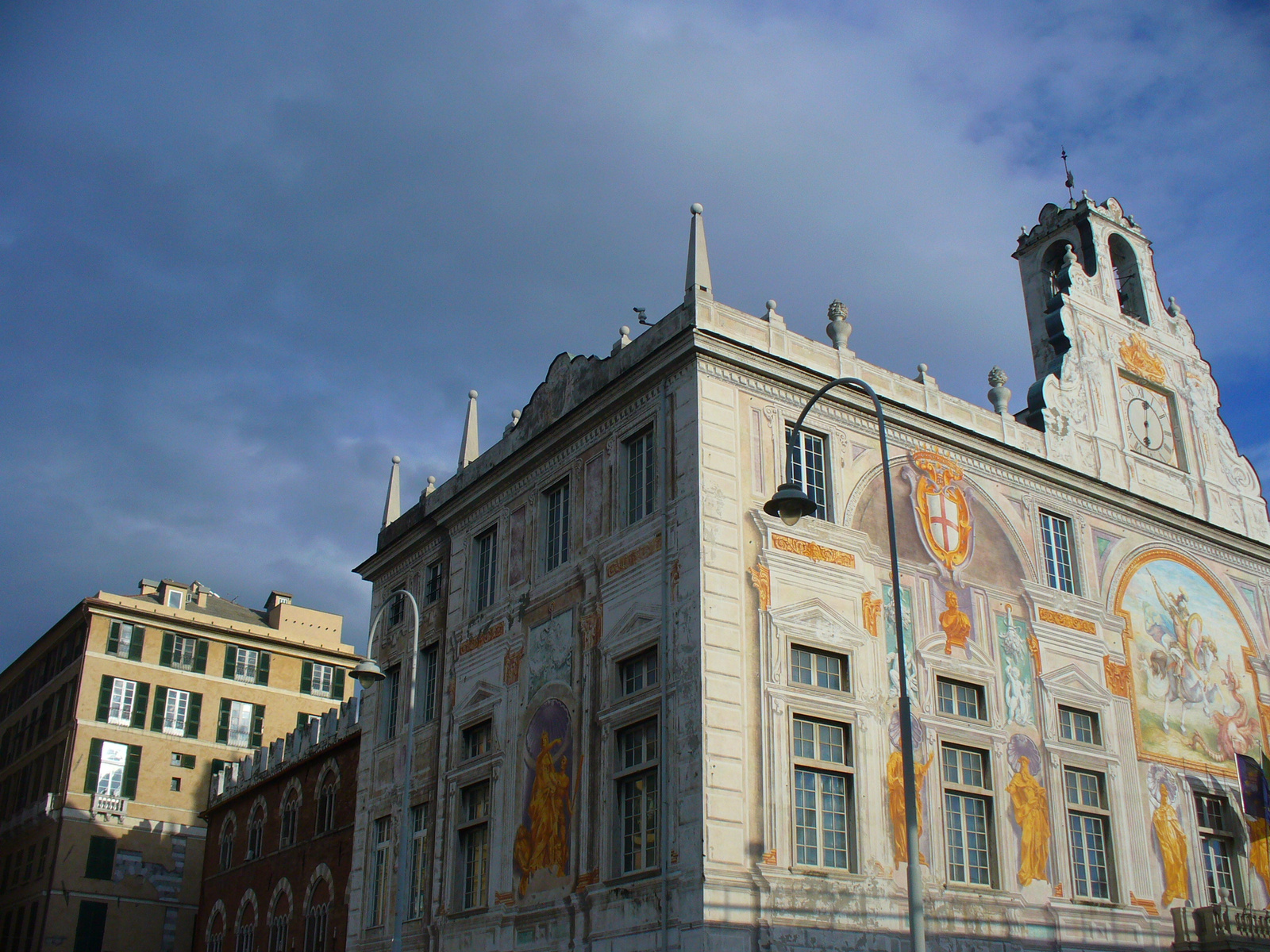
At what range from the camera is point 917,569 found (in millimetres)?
27078

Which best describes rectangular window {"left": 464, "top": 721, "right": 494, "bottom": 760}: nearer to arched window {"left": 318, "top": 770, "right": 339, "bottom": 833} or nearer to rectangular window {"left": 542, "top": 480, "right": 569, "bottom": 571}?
rectangular window {"left": 542, "top": 480, "right": 569, "bottom": 571}

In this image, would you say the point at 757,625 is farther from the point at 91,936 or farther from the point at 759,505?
the point at 91,936

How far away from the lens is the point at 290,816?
140 feet

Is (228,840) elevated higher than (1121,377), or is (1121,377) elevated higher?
(1121,377)

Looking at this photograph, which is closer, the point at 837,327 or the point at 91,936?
the point at 837,327

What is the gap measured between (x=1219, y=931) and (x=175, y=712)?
149ft

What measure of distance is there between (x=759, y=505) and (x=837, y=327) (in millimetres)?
5620

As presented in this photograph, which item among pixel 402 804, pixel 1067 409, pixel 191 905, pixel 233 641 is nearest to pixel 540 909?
pixel 402 804

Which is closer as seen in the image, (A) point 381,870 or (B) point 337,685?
(A) point 381,870

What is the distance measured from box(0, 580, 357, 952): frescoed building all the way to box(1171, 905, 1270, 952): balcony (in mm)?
41848

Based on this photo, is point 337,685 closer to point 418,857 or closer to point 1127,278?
point 418,857

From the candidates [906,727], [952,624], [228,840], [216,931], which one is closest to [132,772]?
[228,840]

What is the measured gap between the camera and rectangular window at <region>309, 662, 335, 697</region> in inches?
2489

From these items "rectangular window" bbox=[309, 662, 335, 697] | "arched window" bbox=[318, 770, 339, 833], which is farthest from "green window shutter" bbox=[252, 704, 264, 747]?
"arched window" bbox=[318, 770, 339, 833]
